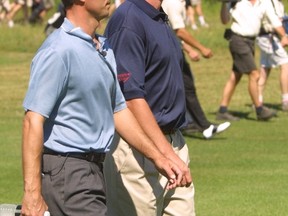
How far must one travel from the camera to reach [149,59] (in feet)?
20.2

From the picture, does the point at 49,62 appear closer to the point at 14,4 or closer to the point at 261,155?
the point at 261,155

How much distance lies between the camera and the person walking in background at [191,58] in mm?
13039

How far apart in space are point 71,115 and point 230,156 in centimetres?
716

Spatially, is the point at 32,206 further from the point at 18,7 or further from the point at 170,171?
the point at 18,7

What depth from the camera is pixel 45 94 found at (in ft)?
16.8

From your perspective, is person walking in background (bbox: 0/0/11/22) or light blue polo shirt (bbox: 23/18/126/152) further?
person walking in background (bbox: 0/0/11/22)

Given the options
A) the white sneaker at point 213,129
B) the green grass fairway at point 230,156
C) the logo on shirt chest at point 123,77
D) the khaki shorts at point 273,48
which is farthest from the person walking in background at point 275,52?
the logo on shirt chest at point 123,77

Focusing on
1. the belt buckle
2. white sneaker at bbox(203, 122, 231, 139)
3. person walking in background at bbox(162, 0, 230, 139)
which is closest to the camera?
the belt buckle

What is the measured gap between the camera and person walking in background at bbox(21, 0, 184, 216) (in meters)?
5.12

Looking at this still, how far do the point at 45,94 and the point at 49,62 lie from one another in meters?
0.15

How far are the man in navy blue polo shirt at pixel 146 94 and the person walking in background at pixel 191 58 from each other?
665 cm

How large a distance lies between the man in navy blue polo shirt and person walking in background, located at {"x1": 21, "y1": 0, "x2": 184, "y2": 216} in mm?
561

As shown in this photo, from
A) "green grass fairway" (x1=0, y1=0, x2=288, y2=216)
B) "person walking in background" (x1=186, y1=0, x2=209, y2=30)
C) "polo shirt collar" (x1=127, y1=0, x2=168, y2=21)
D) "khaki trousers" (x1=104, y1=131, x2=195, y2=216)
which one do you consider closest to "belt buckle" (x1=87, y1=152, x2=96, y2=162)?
"khaki trousers" (x1=104, y1=131, x2=195, y2=216)

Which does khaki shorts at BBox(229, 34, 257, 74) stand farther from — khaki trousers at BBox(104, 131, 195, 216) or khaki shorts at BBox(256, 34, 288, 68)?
khaki trousers at BBox(104, 131, 195, 216)
